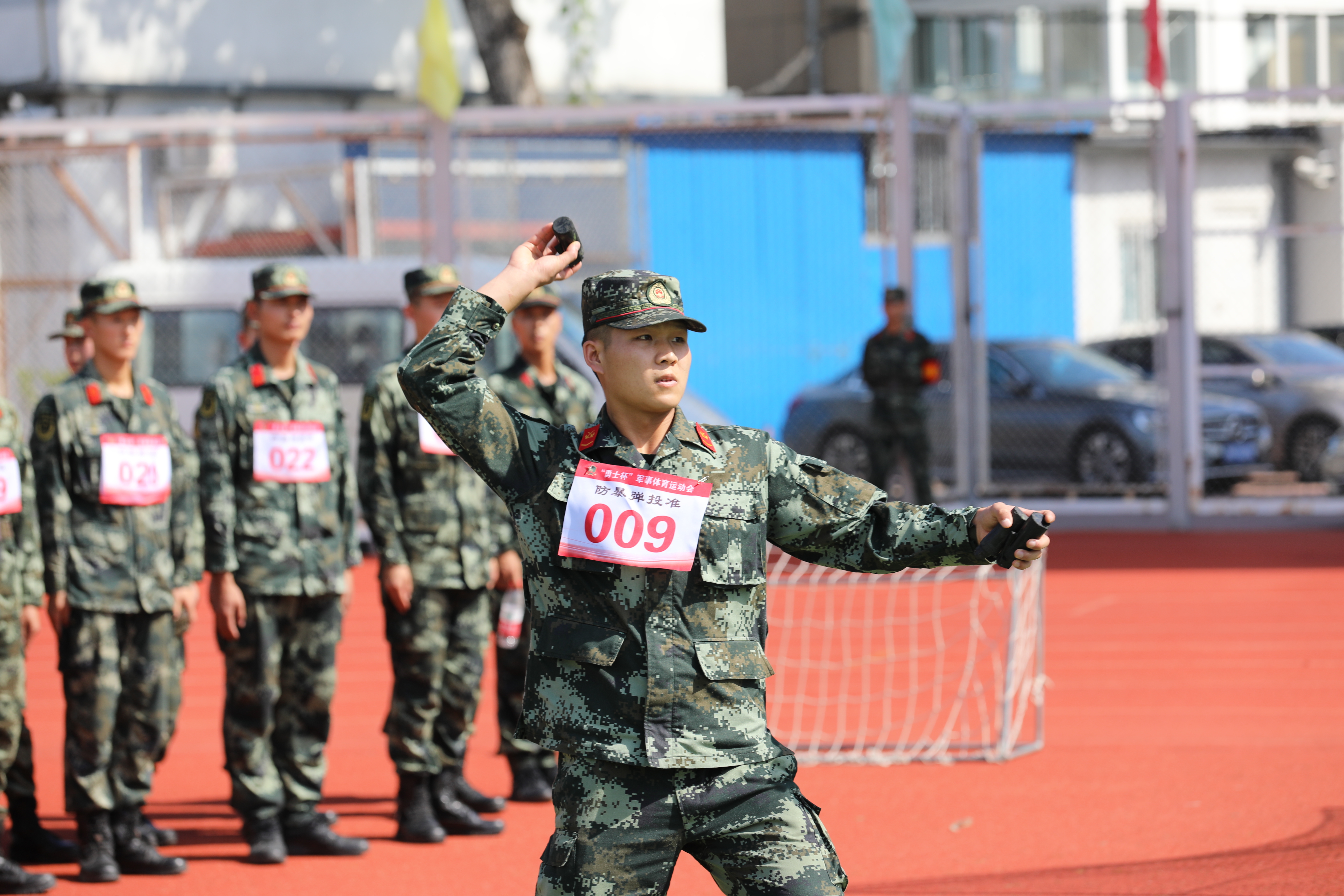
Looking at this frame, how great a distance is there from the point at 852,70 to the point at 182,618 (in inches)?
996

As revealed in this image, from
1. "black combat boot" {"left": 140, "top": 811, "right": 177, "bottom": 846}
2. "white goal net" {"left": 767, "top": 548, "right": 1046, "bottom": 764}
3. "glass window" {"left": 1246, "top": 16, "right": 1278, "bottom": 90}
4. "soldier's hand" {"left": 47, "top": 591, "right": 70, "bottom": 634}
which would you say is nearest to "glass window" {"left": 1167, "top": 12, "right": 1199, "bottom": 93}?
"glass window" {"left": 1246, "top": 16, "right": 1278, "bottom": 90}

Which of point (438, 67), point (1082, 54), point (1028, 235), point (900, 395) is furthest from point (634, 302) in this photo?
point (1082, 54)

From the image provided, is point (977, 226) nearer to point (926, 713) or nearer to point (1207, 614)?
point (1207, 614)

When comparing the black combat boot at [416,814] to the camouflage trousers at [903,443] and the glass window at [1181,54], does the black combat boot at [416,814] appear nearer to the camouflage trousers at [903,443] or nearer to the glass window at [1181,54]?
the camouflage trousers at [903,443]

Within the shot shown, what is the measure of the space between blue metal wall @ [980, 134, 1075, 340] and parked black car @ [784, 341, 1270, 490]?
0.40 metres

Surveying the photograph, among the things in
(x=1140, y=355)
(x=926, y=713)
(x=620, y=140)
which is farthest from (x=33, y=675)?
(x=1140, y=355)

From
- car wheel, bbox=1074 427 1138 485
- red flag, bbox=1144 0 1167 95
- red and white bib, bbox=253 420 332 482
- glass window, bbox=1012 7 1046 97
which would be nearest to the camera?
red and white bib, bbox=253 420 332 482

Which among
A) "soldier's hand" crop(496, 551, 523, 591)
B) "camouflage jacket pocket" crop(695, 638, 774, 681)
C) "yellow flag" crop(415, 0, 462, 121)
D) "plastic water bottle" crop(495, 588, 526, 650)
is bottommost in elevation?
"plastic water bottle" crop(495, 588, 526, 650)

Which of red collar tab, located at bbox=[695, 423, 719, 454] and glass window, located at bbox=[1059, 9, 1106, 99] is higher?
glass window, located at bbox=[1059, 9, 1106, 99]

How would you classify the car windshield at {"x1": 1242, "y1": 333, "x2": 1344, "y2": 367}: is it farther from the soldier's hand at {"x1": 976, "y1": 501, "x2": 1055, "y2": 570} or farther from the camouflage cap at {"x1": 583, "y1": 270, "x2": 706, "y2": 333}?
the camouflage cap at {"x1": 583, "y1": 270, "x2": 706, "y2": 333}

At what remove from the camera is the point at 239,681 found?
618cm

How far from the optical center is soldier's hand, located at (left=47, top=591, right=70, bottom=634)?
5992mm

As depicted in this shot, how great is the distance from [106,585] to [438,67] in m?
7.63

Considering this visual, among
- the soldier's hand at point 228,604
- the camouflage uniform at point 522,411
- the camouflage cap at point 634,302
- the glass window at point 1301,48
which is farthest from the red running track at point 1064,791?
the glass window at point 1301,48
